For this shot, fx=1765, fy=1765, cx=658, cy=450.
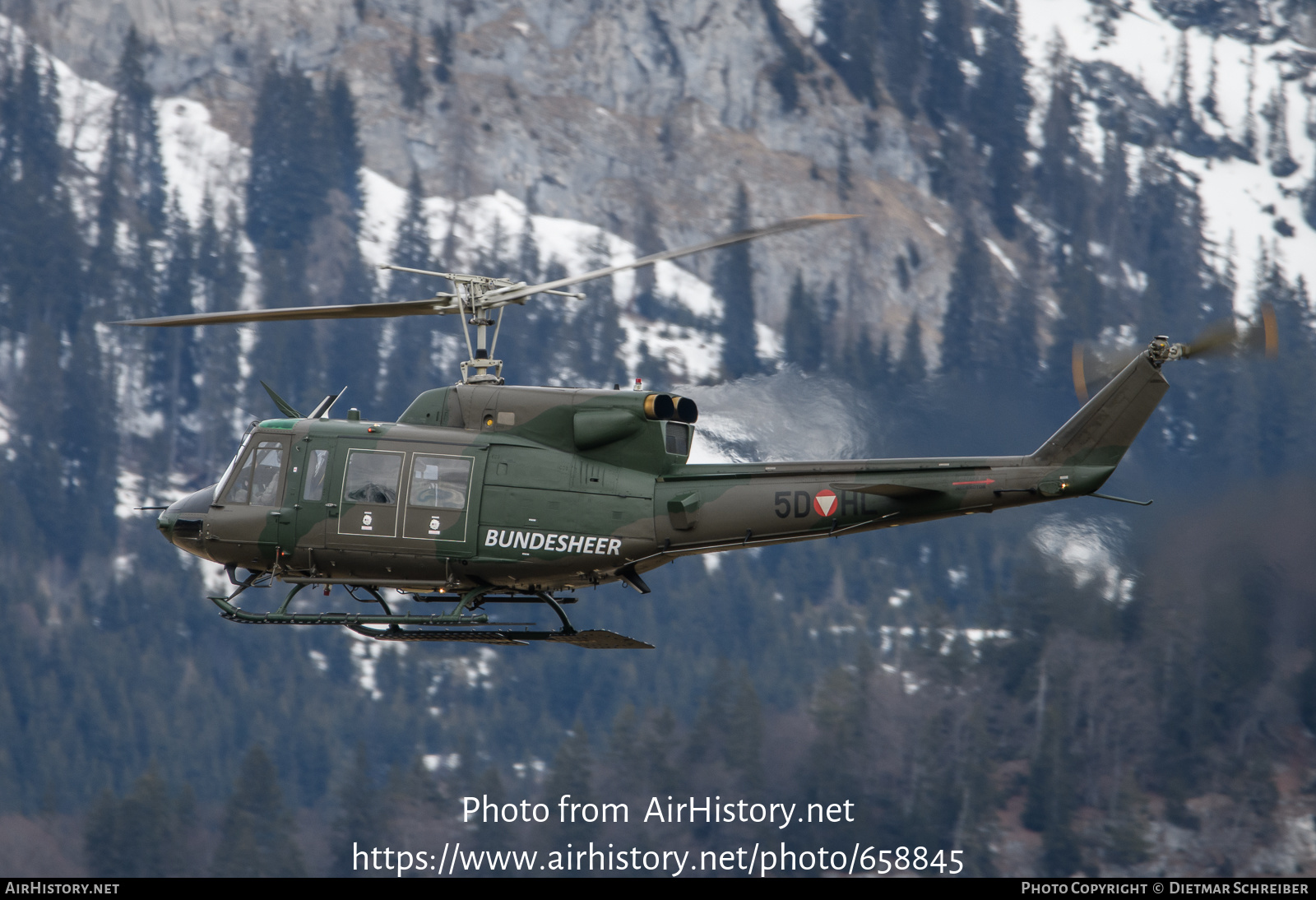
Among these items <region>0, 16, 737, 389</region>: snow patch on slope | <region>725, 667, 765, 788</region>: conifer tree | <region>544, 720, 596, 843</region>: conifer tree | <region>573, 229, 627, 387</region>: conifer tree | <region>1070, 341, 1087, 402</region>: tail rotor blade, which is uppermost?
<region>0, 16, 737, 389</region>: snow patch on slope

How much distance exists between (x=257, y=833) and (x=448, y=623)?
5873 cm

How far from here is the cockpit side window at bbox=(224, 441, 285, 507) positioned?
805 inches

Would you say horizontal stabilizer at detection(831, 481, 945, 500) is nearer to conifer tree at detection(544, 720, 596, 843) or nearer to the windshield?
the windshield

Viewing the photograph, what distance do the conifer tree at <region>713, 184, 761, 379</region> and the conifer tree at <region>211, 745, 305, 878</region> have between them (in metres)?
60.1

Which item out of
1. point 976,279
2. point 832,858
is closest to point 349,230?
point 976,279

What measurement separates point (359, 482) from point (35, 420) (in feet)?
423

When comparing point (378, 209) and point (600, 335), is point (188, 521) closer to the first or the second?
point (600, 335)

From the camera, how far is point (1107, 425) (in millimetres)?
19875

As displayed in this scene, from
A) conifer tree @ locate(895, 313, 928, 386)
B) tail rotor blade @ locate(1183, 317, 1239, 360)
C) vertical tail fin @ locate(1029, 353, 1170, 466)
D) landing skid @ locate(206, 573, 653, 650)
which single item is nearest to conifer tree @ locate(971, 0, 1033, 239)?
conifer tree @ locate(895, 313, 928, 386)

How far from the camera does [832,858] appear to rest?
6662 cm

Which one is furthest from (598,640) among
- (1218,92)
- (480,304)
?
(1218,92)

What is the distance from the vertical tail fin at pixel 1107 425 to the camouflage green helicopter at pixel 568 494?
19 mm

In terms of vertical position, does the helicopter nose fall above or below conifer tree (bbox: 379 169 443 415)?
below

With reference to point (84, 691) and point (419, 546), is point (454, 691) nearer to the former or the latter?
point (84, 691)
